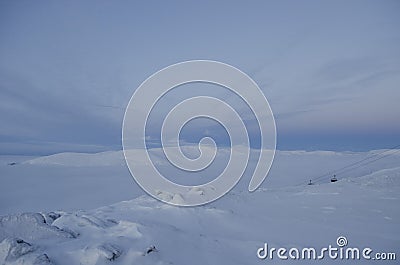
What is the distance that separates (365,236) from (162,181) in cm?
970

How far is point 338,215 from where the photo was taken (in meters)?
9.97

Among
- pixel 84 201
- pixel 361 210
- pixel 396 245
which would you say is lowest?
pixel 84 201

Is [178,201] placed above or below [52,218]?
above

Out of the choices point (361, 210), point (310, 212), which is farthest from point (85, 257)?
point (361, 210)

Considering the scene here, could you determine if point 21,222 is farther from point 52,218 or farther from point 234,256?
point 234,256

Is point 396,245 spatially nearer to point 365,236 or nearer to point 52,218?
point 365,236

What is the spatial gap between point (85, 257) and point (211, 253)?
2700 mm

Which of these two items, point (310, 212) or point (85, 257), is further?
point (310, 212)

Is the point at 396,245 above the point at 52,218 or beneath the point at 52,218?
above

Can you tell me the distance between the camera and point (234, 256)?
6.05 m

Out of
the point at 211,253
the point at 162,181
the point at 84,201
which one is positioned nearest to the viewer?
the point at 211,253

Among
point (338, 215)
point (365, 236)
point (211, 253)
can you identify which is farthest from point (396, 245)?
point (211, 253)

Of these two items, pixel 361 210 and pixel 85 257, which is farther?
pixel 361 210

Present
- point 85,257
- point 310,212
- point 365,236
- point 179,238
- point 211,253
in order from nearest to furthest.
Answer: point 85,257 < point 211,253 < point 179,238 < point 365,236 < point 310,212
